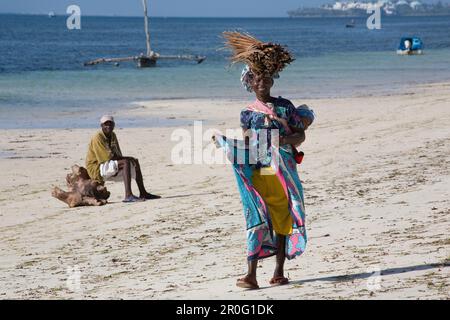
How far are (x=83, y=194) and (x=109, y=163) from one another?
0.48 m

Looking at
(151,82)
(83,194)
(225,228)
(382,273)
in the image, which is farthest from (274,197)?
(151,82)

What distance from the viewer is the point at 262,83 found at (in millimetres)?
6965

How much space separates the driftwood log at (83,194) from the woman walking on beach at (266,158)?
5180mm

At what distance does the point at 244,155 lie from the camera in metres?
6.93

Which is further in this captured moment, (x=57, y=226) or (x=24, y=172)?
(x=24, y=172)

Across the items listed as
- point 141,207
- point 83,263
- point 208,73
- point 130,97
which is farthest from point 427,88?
point 83,263

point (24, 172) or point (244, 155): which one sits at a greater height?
point (244, 155)

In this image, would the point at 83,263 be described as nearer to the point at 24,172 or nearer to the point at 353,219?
the point at 353,219

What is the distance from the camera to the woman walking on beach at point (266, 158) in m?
6.94

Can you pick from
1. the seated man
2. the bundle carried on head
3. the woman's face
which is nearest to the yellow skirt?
the woman's face

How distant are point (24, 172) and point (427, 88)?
16.5m

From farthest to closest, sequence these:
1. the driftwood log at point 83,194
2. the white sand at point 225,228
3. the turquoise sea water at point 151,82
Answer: the turquoise sea water at point 151,82, the driftwood log at point 83,194, the white sand at point 225,228

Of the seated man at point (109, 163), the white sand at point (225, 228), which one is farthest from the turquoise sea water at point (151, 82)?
the seated man at point (109, 163)

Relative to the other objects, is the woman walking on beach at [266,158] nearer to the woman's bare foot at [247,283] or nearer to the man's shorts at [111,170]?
the woman's bare foot at [247,283]
